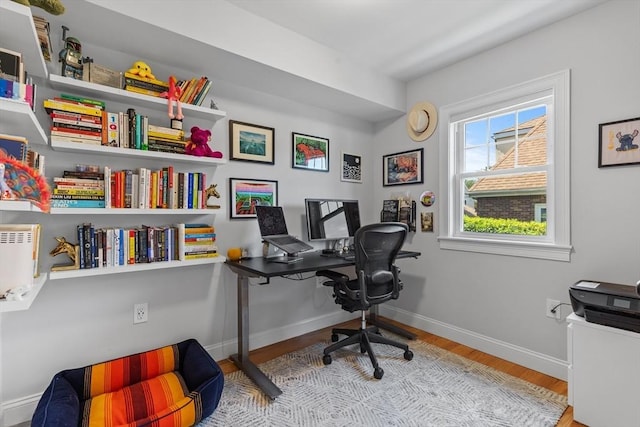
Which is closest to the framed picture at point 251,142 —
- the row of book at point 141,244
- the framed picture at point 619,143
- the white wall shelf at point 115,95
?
the white wall shelf at point 115,95

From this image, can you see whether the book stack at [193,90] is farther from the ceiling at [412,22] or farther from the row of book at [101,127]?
the ceiling at [412,22]

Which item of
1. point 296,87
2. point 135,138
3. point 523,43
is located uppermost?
point 523,43


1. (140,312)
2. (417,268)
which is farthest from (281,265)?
(417,268)

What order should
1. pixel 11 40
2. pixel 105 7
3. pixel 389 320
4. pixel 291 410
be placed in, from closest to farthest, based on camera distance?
pixel 11 40 < pixel 105 7 < pixel 291 410 < pixel 389 320

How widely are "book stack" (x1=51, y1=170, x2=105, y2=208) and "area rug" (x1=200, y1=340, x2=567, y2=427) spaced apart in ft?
4.48

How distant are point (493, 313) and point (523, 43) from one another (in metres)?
2.06

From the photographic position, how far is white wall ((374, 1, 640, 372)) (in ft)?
5.96

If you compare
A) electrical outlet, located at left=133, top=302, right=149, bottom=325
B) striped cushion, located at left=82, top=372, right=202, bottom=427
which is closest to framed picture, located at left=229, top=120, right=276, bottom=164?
electrical outlet, located at left=133, top=302, right=149, bottom=325

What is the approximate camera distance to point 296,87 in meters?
2.46

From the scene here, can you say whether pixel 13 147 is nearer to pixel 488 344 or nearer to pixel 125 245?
pixel 125 245

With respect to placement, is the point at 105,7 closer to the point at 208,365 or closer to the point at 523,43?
the point at 208,365

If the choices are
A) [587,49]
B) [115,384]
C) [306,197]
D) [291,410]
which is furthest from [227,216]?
[587,49]

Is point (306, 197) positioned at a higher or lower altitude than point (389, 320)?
higher

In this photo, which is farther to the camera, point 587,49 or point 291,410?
point 587,49
